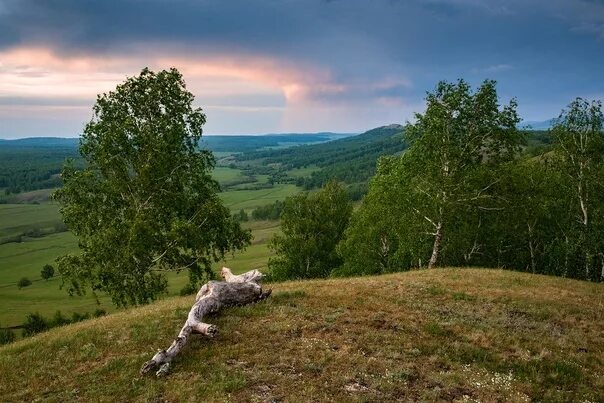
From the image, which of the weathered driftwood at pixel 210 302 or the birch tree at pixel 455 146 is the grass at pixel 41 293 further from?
the weathered driftwood at pixel 210 302

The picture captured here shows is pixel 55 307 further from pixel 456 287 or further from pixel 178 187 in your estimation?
pixel 456 287

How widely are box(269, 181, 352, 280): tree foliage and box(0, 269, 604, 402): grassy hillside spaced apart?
1569 inches

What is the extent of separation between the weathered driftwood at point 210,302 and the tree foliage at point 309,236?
39773 millimetres

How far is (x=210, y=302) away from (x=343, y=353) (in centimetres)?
676

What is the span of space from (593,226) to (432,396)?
144ft

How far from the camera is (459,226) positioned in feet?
155

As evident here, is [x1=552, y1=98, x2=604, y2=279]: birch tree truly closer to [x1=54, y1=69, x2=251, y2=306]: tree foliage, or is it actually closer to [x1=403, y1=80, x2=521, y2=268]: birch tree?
[x1=403, y1=80, x2=521, y2=268]: birch tree

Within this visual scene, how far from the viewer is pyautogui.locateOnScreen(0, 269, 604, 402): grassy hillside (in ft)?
47.0

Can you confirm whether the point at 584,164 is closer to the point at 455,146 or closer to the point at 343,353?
the point at 455,146

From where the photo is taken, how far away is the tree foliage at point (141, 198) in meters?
32.9

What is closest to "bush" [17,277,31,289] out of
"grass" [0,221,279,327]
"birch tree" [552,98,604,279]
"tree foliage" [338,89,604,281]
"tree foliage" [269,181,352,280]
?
"grass" [0,221,279,327]

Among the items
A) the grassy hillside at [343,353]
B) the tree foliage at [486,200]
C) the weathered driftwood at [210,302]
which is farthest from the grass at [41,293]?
the grassy hillside at [343,353]

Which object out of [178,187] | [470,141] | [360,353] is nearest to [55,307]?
[178,187]

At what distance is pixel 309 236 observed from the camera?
216 ft
